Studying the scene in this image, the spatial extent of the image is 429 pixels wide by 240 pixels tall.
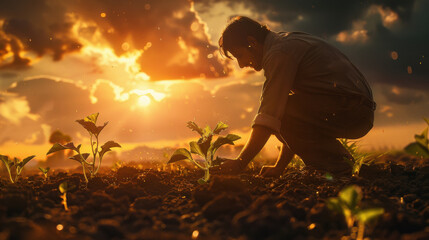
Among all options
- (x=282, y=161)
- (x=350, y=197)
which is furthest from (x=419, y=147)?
(x=282, y=161)

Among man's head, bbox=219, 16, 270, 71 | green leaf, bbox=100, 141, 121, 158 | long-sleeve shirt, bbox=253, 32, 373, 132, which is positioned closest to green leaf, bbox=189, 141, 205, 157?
long-sleeve shirt, bbox=253, 32, 373, 132

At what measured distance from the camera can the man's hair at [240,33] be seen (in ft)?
12.1

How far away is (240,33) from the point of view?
3.68 meters

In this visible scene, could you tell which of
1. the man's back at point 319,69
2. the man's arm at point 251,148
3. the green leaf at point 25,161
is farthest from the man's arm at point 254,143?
the green leaf at point 25,161

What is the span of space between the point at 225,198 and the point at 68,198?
4.48ft

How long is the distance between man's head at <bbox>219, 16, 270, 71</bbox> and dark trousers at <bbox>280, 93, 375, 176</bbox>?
602 mm

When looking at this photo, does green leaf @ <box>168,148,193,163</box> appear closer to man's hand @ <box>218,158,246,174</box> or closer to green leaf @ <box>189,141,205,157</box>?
green leaf @ <box>189,141,205,157</box>

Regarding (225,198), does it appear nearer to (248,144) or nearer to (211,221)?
(211,221)

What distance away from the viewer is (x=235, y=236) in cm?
167

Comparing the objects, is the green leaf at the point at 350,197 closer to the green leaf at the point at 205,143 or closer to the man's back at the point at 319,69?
the green leaf at the point at 205,143

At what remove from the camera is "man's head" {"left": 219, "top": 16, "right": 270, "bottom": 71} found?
3.66 meters

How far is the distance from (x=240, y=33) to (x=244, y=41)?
3.8 inches

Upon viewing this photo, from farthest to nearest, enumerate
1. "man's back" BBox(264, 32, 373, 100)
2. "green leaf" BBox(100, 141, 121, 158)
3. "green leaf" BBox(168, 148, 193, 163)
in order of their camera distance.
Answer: "green leaf" BBox(100, 141, 121, 158)
"man's back" BBox(264, 32, 373, 100)
"green leaf" BBox(168, 148, 193, 163)

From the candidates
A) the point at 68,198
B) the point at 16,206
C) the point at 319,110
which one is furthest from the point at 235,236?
the point at 319,110
